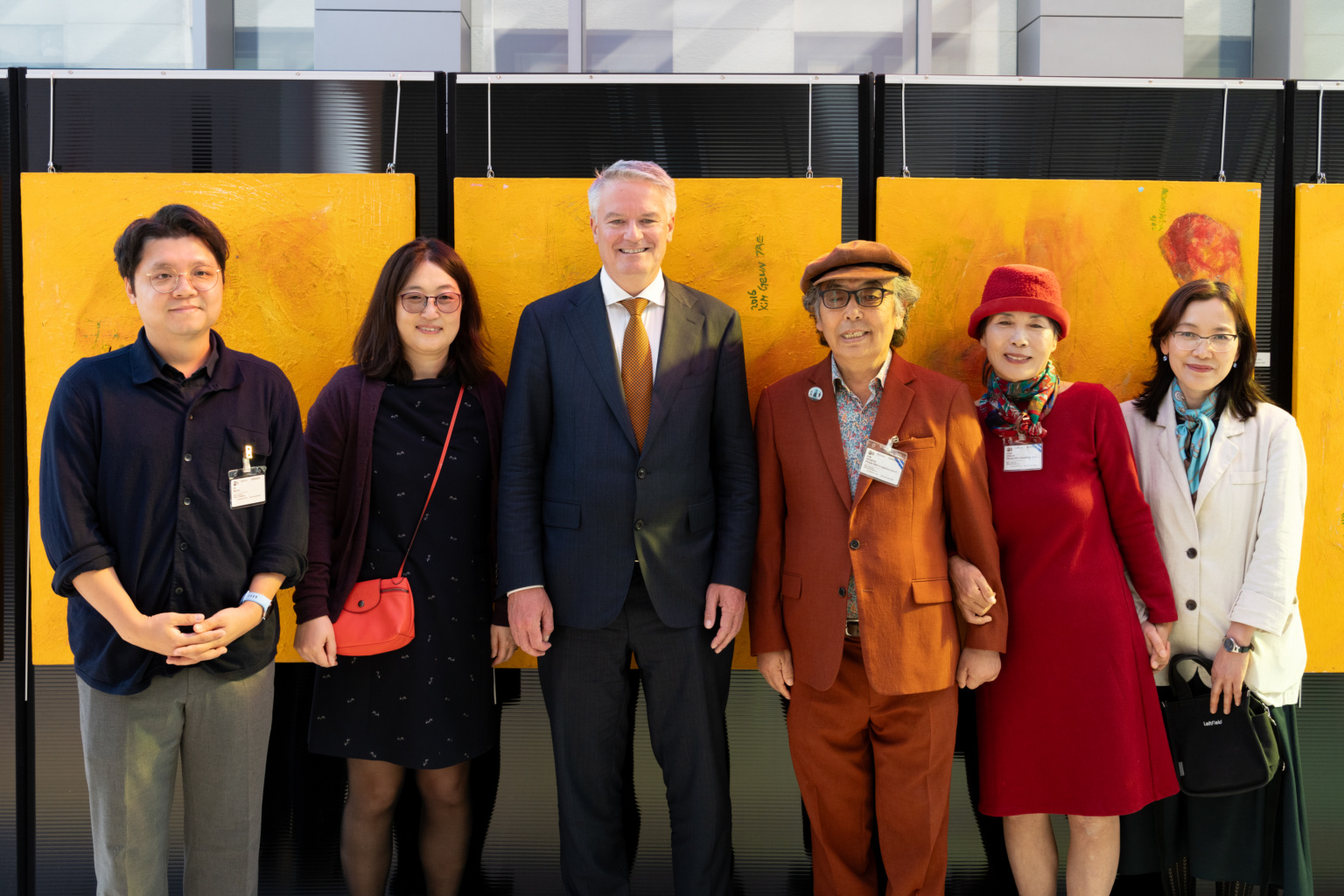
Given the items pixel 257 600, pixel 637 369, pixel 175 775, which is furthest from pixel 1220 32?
pixel 175 775

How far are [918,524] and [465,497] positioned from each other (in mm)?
1367

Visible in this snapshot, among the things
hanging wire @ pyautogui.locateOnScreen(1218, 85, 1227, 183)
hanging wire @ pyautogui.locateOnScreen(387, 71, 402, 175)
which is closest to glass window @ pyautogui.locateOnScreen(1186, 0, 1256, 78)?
hanging wire @ pyautogui.locateOnScreen(1218, 85, 1227, 183)

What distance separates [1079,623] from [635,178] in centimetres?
188

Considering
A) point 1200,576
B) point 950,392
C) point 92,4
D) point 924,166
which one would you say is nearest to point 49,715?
point 950,392

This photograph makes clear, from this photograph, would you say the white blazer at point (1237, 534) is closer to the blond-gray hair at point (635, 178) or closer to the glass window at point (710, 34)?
the blond-gray hair at point (635, 178)

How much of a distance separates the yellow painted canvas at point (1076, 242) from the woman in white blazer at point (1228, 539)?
35 cm

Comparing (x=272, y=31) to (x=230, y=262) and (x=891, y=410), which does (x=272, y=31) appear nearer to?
(x=230, y=262)

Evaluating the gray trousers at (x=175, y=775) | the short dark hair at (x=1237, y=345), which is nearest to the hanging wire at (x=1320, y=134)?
the short dark hair at (x=1237, y=345)

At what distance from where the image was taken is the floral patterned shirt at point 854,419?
224cm

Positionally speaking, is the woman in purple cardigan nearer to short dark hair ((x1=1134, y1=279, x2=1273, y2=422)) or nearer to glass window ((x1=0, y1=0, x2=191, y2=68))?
short dark hair ((x1=1134, y1=279, x2=1273, y2=422))

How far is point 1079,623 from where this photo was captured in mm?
2240

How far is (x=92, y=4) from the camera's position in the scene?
521 cm

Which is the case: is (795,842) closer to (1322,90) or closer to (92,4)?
(1322,90)

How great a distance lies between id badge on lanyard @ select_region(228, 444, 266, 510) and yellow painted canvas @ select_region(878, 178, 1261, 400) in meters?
2.19
